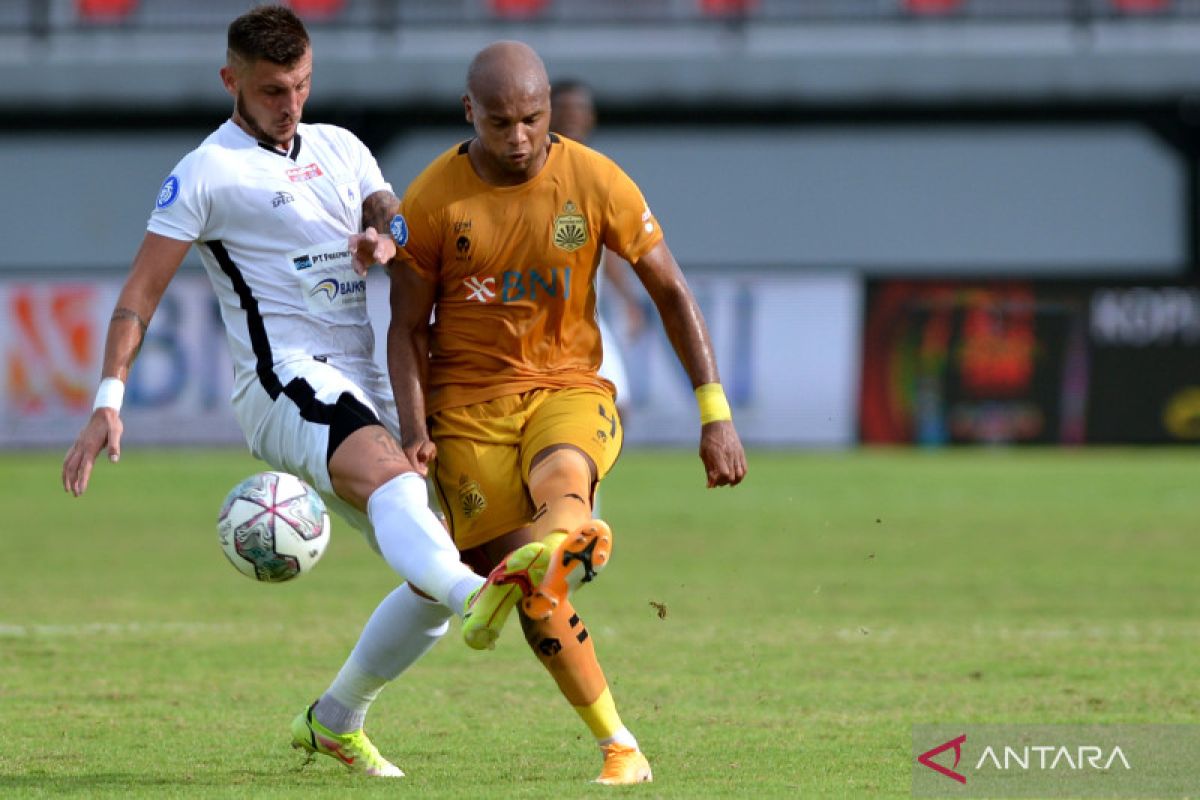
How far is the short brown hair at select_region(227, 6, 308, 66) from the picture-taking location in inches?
218

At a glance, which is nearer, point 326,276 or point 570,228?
point 570,228

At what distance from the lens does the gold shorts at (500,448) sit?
17.8 ft

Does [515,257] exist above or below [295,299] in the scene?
above

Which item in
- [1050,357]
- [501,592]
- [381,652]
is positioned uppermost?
[1050,357]

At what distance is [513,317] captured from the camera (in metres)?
5.54

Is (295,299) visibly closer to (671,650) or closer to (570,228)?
(570,228)

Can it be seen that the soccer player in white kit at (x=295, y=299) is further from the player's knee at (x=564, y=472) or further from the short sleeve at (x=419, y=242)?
the player's knee at (x=564, y=472)

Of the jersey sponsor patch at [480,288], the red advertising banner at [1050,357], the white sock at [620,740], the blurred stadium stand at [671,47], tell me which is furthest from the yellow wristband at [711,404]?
the blurred stadium stand at [671,47]

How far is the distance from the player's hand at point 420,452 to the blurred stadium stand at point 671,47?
22.7 meters

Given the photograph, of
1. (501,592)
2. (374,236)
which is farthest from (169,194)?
(501,592)

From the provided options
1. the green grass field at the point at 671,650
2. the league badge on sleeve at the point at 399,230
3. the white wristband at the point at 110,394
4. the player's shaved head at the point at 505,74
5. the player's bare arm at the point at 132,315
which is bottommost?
the green grass field at the point at 671,650

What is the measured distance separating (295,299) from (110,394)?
628 mm

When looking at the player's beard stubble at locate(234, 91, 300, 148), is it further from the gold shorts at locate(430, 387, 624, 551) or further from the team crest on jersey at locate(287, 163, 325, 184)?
the gold shorts at locate(430, 387, 624, 551)

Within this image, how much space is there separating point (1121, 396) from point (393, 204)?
1648 centimetres
